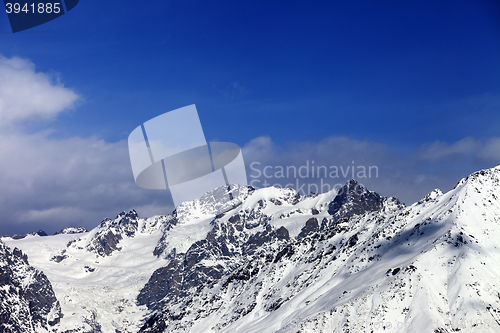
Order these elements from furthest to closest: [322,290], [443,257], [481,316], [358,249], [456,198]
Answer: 1. [358,249]
2. [322,290]
3. [456,198]
4. [443,257]
5. [481,316]

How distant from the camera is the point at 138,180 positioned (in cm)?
3878

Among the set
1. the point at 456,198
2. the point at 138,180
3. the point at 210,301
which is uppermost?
the point at 138,180

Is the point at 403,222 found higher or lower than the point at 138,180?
lower

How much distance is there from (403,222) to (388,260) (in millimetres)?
17807

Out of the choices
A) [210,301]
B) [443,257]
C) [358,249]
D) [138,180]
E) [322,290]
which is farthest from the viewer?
[210,301]

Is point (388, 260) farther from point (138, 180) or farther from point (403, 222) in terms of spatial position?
point (138, 180)

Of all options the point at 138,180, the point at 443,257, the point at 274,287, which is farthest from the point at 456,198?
the point at 138,180

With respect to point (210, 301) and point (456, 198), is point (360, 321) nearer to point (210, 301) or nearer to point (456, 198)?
point (456, 198)

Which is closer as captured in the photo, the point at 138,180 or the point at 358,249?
the point at 138,180

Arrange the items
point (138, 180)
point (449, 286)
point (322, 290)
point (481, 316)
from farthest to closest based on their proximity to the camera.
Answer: point (322, 290) < point (449, 286) < point (481, 316) < point (138, 180)

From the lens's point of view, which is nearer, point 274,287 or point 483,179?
point 483,179

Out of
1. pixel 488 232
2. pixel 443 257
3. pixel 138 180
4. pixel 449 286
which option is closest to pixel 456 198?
pixel 488 232

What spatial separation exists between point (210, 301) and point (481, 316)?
120926 millimetres

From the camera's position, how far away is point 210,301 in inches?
6757
